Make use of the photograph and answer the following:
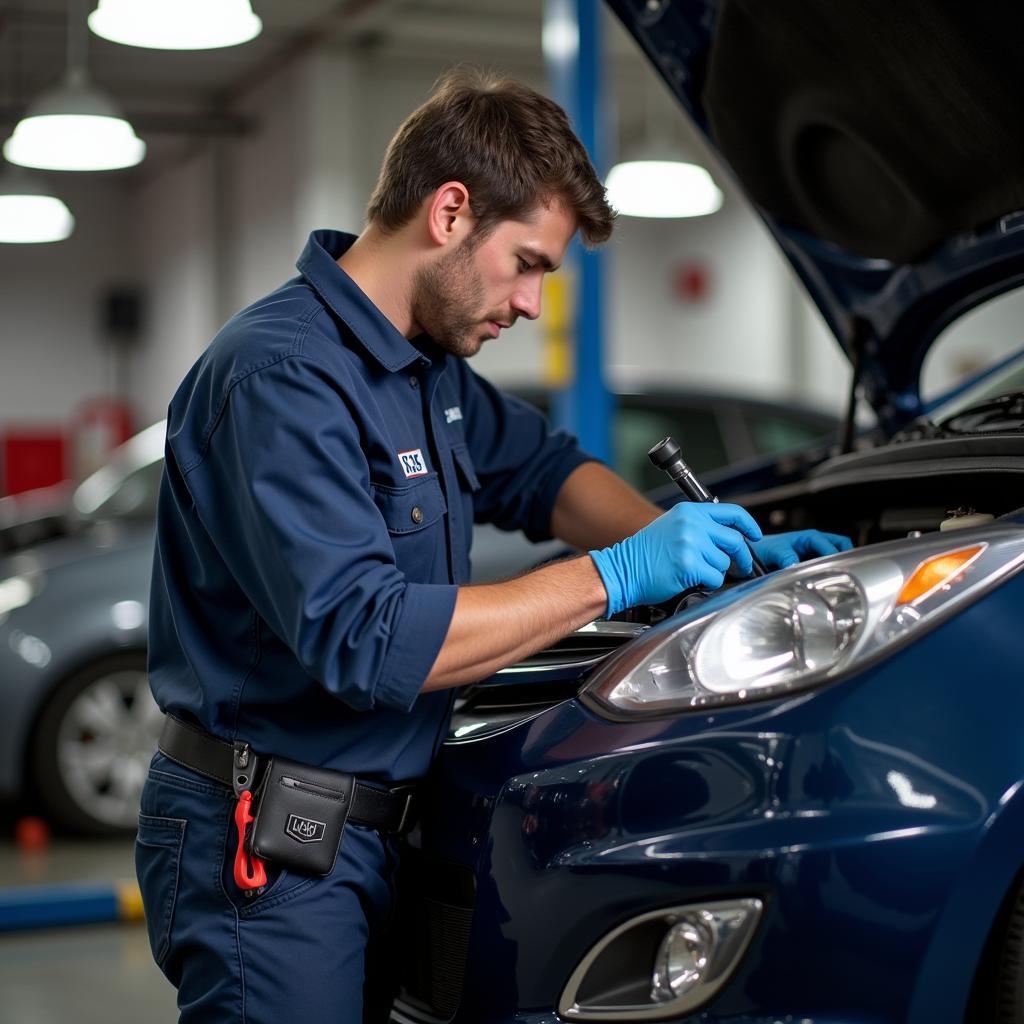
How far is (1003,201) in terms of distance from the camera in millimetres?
2135

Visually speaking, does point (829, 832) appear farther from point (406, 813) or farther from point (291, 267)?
point (291, 267)

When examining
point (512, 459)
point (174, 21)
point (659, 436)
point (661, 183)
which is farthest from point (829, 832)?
point (661, 183)

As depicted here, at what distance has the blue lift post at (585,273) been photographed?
4.32 metres

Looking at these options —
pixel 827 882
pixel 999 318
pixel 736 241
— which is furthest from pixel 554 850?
pixel 736 241

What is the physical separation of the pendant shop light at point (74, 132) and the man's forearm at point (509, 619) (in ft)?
14.6

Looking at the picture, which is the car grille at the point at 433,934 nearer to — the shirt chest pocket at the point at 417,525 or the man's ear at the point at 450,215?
the shirt chest pocket at the point at 417,525

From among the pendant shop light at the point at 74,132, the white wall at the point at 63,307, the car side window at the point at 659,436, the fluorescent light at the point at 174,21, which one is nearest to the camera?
the fluorescent light at the point at 174,21

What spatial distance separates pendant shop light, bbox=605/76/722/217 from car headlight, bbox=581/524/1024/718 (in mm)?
6100

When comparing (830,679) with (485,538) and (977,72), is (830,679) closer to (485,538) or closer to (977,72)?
(977,72)

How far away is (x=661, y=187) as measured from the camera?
7.54 meters

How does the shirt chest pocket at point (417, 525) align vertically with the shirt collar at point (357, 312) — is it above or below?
below

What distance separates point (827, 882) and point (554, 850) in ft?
0.92

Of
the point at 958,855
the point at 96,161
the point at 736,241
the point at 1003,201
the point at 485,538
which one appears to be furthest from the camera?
the point at 736,241

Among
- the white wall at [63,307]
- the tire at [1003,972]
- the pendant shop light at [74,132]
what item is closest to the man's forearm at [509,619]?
the tire at [1003,972]
